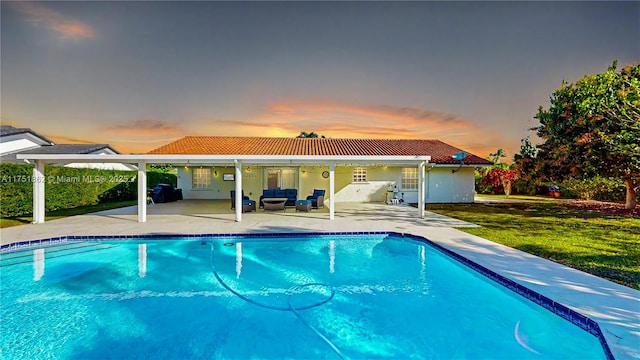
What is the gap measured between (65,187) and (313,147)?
47.4 feet

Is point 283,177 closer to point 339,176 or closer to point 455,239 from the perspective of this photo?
point 339,176

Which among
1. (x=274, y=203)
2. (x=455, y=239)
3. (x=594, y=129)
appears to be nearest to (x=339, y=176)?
(x=274, y=203)

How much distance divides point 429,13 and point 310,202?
10.8 meters

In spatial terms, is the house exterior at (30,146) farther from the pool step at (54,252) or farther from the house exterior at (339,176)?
the pool step at (54,252)

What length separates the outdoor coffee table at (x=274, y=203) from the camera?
14.2 metres

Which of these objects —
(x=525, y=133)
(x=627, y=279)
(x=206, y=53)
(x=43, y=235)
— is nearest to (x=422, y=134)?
(x=525, y=133)

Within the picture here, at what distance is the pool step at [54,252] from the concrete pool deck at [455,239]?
0.58 m

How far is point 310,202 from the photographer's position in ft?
47.3

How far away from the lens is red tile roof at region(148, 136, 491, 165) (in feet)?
61.5

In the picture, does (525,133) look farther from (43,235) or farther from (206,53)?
(43,235)

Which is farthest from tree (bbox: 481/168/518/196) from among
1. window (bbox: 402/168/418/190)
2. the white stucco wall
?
the white stucco wall

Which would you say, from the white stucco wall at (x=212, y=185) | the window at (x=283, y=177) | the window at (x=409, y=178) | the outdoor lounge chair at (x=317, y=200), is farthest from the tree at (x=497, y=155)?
the white stucco wall at (x=212, y=185)

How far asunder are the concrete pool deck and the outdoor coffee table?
4.26 feet

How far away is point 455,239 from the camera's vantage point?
8.09 metres
